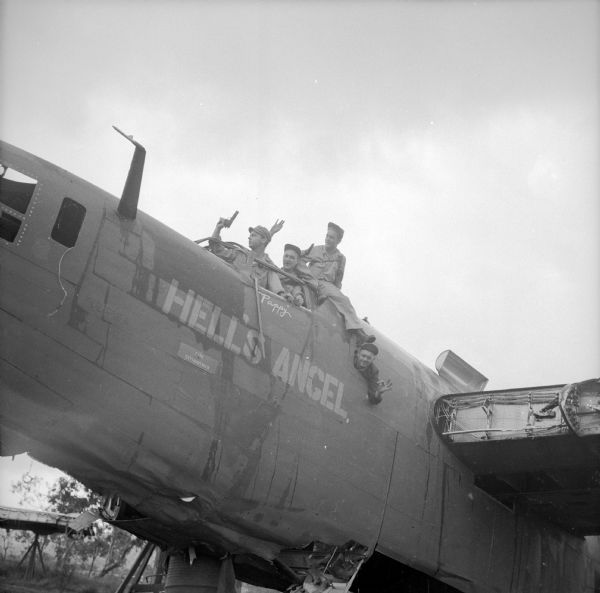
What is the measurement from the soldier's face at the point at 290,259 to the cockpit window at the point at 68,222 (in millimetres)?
3611

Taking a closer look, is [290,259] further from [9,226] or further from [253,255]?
[9,226]

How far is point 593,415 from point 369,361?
3328 mm

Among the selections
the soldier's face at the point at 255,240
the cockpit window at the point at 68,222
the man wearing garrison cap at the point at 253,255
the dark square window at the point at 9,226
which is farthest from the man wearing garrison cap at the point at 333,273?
the dark square window at the point at 9,226

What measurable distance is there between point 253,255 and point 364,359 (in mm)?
2186

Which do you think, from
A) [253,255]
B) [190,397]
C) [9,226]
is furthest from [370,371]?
[9,226]

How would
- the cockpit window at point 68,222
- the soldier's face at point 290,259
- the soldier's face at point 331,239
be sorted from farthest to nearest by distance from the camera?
the soldier's face at point 331,239, the soldier's face at point 290,259, the cockpit window at point 68,222

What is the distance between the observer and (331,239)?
38.4 feet

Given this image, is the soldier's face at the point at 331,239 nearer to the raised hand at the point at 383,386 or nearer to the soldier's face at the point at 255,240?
the soldier's face at the point at 255,240

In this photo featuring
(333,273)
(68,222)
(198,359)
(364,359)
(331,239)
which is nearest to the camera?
(68,222)

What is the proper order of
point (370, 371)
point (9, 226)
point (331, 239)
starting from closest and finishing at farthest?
point (9, 226), point (370, 371), point (331, 239)

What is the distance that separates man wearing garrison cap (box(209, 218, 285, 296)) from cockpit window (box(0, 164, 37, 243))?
298cm

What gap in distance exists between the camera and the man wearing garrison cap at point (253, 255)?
32.0 ft

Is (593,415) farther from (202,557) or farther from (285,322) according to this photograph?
(202,557)

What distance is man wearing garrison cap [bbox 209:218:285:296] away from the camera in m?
9.77
